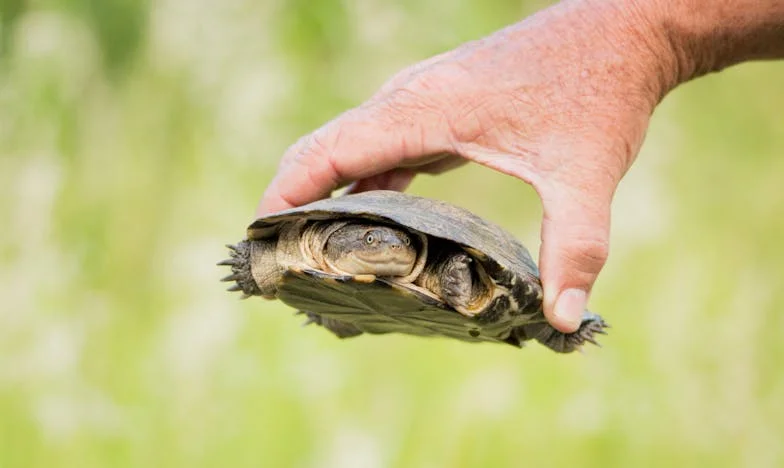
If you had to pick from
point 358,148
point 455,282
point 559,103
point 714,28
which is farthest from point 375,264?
point 714,28

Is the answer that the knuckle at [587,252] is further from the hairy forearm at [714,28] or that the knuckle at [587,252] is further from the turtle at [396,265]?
the hairy forearm at [714,28]

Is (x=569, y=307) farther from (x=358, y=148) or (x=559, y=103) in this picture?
(x=358, y=148)

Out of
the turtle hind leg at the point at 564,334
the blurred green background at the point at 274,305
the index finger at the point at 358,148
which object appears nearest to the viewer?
the index finger at the point at 358,148

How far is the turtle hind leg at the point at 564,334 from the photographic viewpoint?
177 centimetres

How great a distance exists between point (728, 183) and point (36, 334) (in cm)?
→ 316

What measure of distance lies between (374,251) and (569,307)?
0.36 metres

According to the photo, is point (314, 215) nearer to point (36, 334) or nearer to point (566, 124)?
point (566, 124)

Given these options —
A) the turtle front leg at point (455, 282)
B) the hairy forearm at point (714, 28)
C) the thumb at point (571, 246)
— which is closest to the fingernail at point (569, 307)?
the thumb at point (571, 246)

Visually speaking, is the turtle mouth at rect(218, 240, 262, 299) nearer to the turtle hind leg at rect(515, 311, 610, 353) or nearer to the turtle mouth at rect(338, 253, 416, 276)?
the turtle mouth at rect(338, 253, 416, 276)

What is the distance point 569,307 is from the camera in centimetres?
154

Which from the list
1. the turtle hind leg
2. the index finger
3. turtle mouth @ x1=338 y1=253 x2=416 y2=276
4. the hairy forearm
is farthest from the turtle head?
the hairy forearm

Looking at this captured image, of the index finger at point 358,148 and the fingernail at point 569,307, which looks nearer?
the fingernail at point 569,307

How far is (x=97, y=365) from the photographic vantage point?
3717 millimetres

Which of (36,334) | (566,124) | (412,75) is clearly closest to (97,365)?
(36,334)
